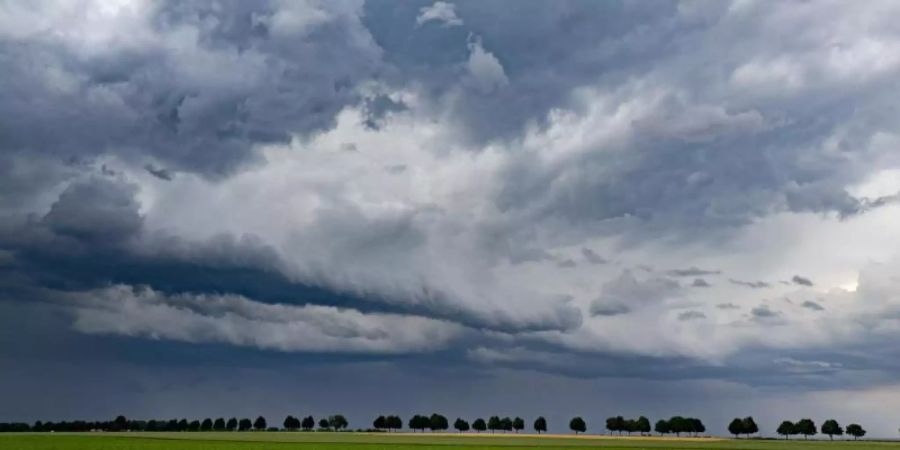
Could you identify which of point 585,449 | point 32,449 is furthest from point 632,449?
point 32,449

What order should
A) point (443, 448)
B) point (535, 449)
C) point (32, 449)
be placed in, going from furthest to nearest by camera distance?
1. point (443, 448)
2. point (535, 449)
3. point (32, 449)

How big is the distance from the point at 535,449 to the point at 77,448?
98451mm

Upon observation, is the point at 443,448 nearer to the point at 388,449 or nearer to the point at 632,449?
the point at 388,449

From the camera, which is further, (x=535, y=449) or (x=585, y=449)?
(x=585, y=449)

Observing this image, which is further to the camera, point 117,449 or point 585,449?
point 585,449

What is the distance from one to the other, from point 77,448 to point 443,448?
267ft

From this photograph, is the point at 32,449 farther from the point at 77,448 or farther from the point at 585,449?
the point at 585,449

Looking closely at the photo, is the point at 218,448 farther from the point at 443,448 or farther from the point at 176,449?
the point at 443,448

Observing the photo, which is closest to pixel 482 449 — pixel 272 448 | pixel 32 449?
pixel 272 448

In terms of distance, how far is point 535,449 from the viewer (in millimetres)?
184500


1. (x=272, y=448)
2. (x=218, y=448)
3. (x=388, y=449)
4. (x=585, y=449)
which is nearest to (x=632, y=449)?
(x=585, y=449)

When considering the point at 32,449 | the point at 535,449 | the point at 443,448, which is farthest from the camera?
the point at 443,448

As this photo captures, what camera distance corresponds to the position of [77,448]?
175 metres

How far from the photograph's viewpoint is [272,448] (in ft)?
631
